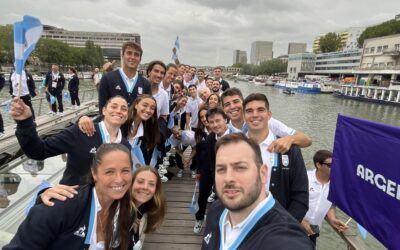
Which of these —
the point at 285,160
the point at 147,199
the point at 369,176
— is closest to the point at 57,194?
the point at 147,199

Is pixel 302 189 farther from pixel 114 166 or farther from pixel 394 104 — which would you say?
pixel 394 104

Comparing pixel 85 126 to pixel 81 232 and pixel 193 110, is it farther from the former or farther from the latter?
pixel 193 110

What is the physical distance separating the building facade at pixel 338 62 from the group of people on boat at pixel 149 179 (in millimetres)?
95485

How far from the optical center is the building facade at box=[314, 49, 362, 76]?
297 feet

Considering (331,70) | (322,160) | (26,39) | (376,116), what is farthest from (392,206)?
(331,70)

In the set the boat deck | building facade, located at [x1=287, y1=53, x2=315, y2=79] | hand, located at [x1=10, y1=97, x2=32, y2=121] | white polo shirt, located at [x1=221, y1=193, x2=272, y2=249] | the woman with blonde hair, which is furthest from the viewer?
building facade, located at [x1=287, y1=53, x2=315, y2=79]

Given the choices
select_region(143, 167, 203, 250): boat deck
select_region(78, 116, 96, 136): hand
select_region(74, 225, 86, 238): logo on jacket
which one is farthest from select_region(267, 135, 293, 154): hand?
select_region(143, 167, 203, 250): boat deck

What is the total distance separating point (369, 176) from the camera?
2.35 meters

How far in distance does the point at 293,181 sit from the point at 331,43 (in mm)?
→ 123674

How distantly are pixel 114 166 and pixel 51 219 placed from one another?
509 millimetres

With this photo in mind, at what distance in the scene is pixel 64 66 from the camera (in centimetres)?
7388

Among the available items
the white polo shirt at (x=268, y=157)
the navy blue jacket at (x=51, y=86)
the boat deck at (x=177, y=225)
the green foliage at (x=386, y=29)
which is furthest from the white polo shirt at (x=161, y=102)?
the green foliage at (x=386, y=29)

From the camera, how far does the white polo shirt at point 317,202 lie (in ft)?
12.1

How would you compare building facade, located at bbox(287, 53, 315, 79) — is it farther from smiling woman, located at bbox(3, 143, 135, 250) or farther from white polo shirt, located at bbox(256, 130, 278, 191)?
smiling woman, located at bbox(3, 143, 135, 250)
